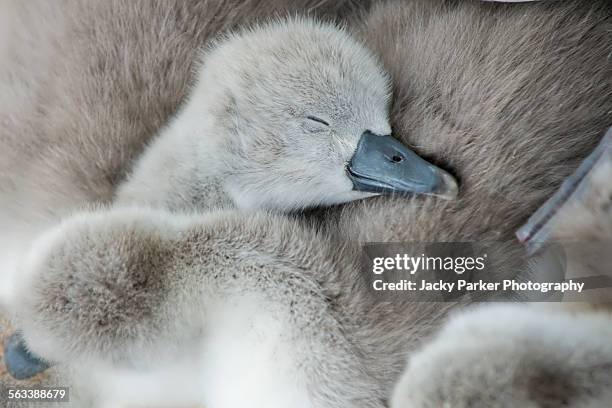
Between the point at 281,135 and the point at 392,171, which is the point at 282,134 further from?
the point at 392,171

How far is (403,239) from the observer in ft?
2.86

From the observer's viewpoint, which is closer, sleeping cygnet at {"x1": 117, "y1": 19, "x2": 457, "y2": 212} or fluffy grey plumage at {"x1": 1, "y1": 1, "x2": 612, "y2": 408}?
fluffy grey plumage at {"x1": 1, "y1": 1, "x2": 612, "y2": 408}

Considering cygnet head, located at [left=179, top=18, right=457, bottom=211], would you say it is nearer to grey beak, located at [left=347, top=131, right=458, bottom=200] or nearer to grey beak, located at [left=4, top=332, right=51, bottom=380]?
grey beak, located at [left=347, top=131, right=458, bottom=200]

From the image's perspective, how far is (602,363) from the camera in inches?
28.1

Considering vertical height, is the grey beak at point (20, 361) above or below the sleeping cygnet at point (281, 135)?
below

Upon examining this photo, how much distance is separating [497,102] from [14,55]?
2.15ft

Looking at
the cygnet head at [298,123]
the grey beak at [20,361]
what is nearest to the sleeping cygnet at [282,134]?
the cygnet head at [298,123]

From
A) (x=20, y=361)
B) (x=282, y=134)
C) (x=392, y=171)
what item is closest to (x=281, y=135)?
(x=282, y=134)

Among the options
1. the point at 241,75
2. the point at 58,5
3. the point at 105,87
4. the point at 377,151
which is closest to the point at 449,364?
the point at 377,151

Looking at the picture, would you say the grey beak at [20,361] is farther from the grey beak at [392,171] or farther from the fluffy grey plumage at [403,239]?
the grey beak at [392,171]

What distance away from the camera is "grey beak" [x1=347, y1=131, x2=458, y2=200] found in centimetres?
88

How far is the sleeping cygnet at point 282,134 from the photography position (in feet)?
3.03

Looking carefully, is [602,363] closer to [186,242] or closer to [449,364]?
[449,364]

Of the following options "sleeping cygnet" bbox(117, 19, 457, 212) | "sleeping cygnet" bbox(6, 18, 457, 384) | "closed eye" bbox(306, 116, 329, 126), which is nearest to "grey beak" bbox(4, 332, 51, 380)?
"sleeping cygnet" bbox(6, 18, 457, 384)
